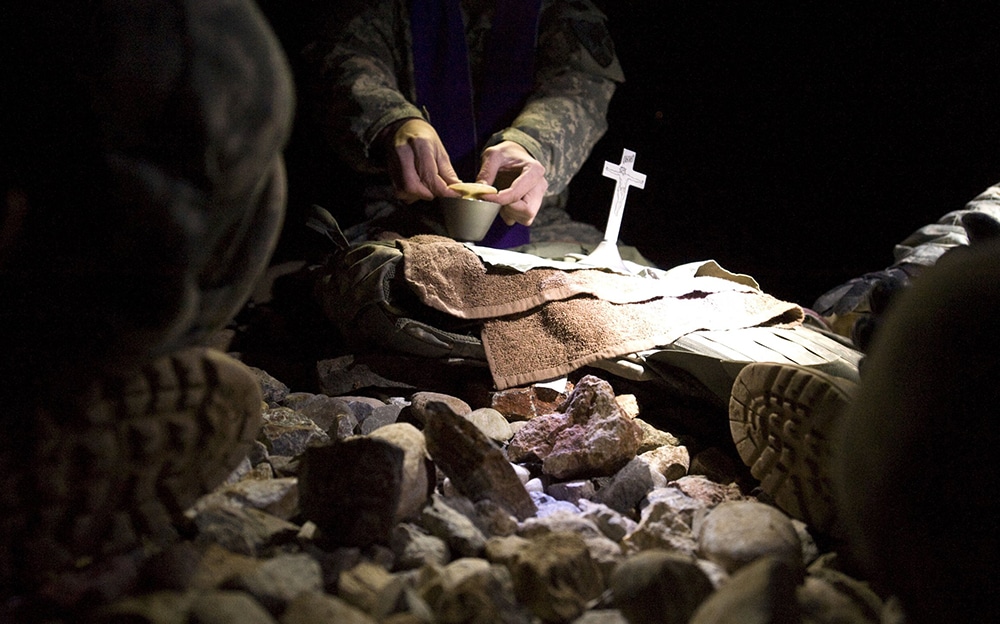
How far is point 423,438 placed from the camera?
81cm

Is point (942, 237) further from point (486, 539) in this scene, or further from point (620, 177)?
point (486, 539)

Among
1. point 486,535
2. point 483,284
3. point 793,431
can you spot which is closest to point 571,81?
point 483,284

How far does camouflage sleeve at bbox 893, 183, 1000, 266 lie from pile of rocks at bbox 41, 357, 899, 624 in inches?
42.4

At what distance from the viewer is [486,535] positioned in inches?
Answer: 28.6

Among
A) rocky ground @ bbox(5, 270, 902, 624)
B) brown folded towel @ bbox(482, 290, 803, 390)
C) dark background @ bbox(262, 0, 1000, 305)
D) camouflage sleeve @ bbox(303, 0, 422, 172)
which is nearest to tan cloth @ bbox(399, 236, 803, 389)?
brown folded towel @ bbox(482, 290, 803, 390)

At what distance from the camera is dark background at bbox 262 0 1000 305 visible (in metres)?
1.99

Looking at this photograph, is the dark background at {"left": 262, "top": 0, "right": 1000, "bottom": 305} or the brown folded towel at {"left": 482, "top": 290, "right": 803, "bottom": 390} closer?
the brown folded towel at {"left": 482, "top": 290, "right": 803, "bottom": 390}

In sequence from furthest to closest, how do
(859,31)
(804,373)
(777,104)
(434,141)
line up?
1. (777,104)
2. (859,31)
3. (434,141)
4. (804,373)

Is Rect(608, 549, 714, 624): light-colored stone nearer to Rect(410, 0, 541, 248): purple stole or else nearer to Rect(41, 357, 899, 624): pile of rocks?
Rect(41, 357, 899, 624): pile of rocks

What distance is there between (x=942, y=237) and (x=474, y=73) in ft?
5.03

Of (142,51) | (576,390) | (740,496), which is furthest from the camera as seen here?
(576,390)

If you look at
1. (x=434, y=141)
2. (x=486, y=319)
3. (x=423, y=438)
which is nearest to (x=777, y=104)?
(x=434, y=141)

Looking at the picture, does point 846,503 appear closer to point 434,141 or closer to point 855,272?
point 434,141

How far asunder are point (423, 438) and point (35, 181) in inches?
20.4
